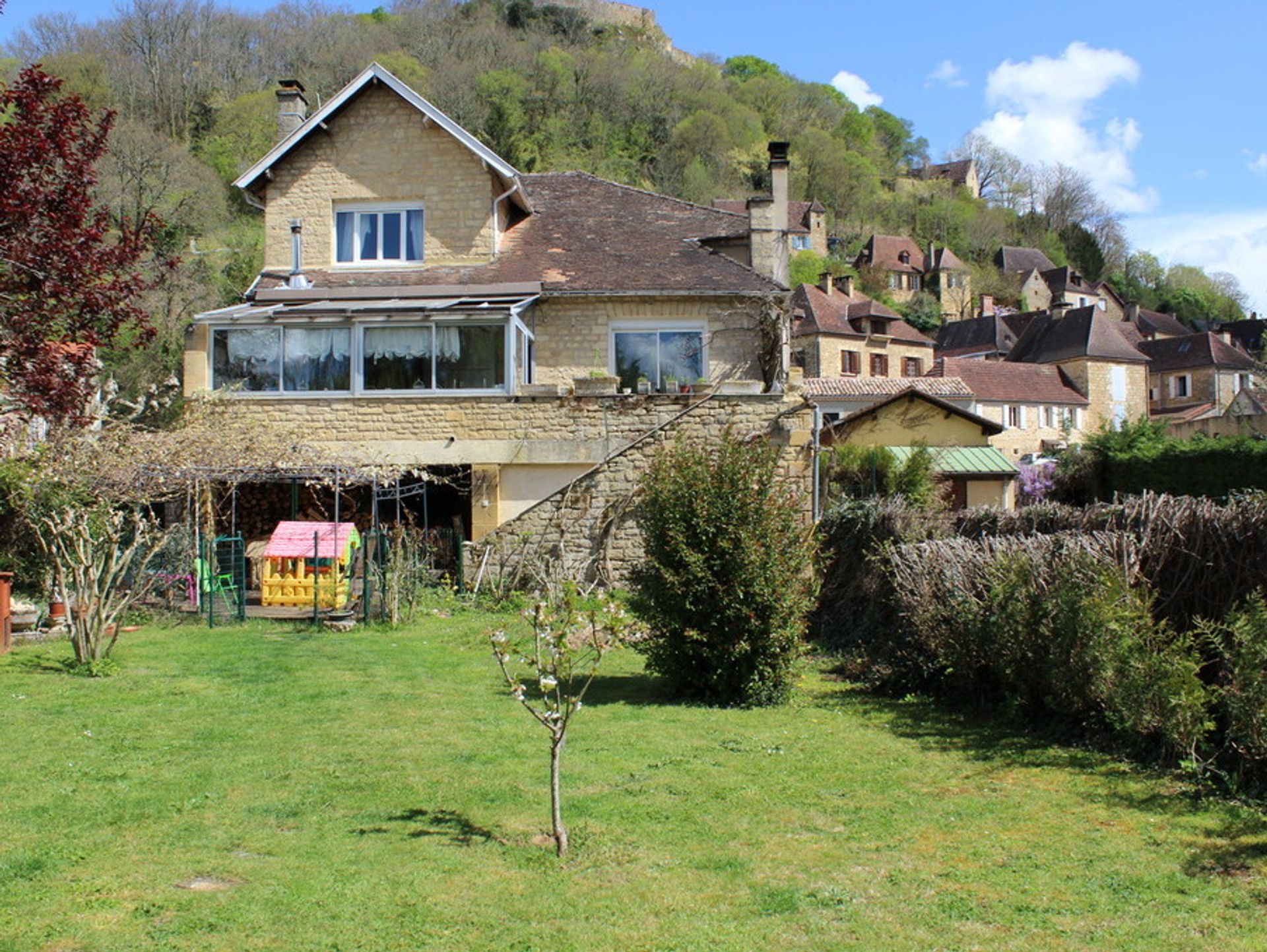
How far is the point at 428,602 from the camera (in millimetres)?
17281

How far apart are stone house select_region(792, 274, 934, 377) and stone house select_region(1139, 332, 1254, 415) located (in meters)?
16.1

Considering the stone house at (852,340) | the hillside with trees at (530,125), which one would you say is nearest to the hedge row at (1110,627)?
the hillside with trees at (530,125)

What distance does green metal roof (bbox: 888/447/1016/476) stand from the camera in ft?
86.0

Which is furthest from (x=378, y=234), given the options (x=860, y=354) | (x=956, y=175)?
(x=956, y=175)

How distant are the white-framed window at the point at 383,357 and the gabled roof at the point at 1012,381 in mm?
41840

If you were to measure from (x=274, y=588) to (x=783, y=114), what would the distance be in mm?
99374

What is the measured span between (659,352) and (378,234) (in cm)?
678

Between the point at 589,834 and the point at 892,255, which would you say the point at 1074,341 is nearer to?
the point at 892,255

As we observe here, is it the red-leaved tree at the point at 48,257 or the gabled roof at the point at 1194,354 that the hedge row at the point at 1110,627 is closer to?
the red-leaved tree at the point at 48,257

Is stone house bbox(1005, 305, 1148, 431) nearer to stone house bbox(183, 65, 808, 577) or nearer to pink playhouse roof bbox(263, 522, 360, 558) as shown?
stone house bbox(183, 65, 808, 577)

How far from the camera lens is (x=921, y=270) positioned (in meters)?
90.9

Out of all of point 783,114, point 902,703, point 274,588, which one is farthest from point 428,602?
point 783,114

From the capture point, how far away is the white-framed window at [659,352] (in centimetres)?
2222

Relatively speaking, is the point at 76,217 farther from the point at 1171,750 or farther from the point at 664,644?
the point at 1171,750
